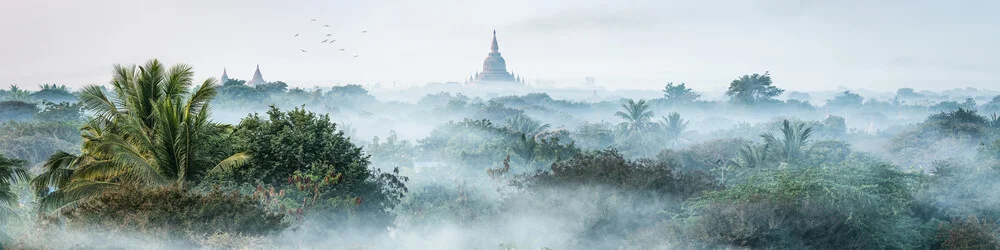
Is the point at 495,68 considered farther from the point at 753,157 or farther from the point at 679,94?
the point at 753,157

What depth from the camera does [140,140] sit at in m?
15.5

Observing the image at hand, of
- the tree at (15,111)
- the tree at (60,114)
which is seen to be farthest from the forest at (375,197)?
the tree at (15,111)

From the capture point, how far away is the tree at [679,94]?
113 metres

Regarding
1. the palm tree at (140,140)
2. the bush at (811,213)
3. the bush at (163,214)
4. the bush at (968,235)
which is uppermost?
the palm tree at (140,140)

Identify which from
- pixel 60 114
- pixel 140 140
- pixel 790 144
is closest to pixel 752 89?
pixel 790 144

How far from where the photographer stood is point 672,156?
4053 centimetres

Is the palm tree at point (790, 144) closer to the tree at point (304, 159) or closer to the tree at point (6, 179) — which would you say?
the tree at point (304, 159)

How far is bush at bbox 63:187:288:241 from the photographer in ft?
42.1

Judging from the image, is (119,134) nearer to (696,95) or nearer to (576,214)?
(576,214)

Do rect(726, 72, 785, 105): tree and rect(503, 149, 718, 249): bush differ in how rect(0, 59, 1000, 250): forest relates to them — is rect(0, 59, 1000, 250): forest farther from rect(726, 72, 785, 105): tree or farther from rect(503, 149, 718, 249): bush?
rect(726, 72, 785, 105): tree

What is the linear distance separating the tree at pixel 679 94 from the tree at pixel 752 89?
53.4ft

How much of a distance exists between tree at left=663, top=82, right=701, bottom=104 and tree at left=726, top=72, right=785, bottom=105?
641 inches

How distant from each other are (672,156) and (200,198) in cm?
3058

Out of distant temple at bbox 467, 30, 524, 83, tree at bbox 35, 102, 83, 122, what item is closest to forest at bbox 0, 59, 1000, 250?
tree at bbox 35, 102, 83, 122
